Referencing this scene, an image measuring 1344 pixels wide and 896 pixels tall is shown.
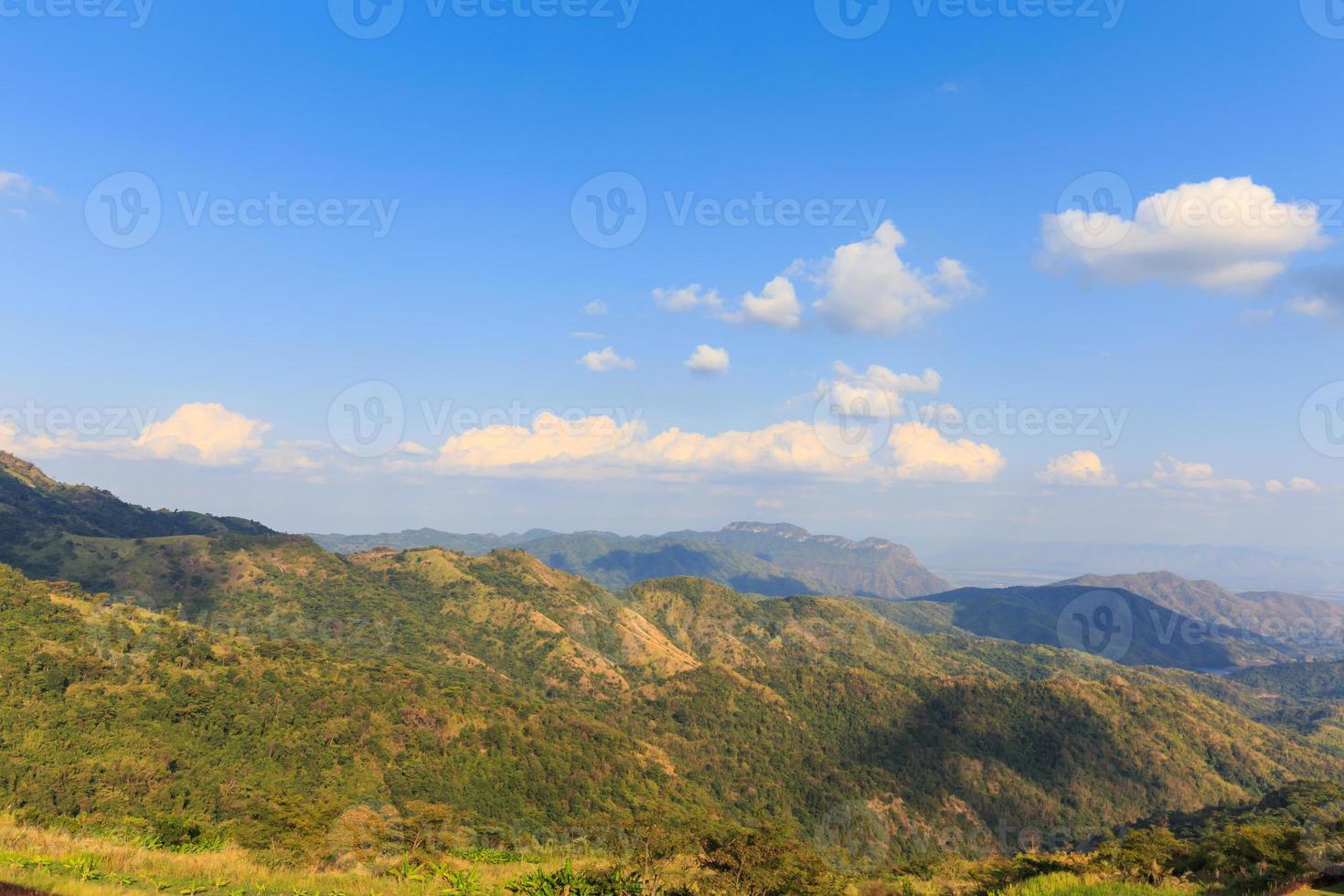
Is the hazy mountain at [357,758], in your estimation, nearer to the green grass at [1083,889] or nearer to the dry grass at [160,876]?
the dry grass at [160,876]

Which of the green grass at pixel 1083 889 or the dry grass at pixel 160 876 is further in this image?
the green grass at pixel 1083 889

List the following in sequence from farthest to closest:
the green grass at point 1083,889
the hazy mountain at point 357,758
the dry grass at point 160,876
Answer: the hazy mountain at point 357,758, the green grass at point 1083,889, the dry grass at point 160,876

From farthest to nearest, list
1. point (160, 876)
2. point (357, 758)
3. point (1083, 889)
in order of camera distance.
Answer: point (357, 758) → point (160, 876) → point (1083, 889)

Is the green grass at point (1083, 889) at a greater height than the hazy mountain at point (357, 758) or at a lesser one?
greater

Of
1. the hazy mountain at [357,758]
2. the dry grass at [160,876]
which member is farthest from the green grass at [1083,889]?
the hazy mountain at [357,758]

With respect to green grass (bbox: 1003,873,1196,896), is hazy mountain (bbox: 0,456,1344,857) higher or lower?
lower

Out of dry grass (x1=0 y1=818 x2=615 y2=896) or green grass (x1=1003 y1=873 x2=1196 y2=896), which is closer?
dry grass (x1=0 y1=818 x2=615 y2=896)

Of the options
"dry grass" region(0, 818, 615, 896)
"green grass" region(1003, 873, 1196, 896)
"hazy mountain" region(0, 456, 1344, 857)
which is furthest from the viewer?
"hazy mountain" region(0, 456, 1344, 857)

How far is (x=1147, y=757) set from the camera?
193750 millimetres

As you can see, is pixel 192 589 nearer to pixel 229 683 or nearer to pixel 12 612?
pixel 12 612

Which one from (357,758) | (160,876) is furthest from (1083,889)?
(357,758)

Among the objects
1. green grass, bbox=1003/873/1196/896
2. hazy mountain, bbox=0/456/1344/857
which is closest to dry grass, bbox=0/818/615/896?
hazy mountain, bbox=0/456/1344/857

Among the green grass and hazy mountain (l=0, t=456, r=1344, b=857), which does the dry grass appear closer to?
hazy mountain (l=0, t=456, r=1344, b=857)

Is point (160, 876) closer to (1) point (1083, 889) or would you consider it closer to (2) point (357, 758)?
(1) point (1083, 889)
